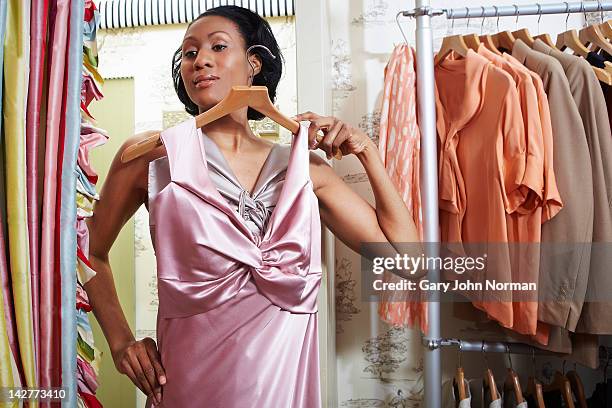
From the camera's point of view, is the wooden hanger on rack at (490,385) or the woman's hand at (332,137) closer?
the woman's hand at (332,137)

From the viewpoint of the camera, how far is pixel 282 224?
964 mm

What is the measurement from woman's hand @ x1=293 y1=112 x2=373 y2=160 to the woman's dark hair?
4.3 inches

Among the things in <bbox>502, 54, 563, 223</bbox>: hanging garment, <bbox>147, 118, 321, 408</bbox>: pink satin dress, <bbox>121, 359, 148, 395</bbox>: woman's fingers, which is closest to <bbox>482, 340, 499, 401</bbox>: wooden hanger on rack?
<bbox>502, 54, 563, 223</bbox>: hanging garment

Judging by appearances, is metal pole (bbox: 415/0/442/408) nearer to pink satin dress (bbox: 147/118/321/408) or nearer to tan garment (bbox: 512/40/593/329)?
tan garment (bbox: 512/40/593/329)

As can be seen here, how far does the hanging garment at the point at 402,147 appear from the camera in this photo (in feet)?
4.52

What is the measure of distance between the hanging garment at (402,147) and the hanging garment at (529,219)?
22cm

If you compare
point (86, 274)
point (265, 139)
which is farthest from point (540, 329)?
point (86, 274)

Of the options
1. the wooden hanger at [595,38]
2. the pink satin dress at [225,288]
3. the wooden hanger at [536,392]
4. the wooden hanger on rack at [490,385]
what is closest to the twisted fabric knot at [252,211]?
the pink satin dress at [225,288]

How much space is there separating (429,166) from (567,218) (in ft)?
1.07

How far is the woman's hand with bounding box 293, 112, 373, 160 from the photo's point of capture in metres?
1.05

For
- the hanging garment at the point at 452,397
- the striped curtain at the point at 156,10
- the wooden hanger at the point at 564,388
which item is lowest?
the hanging garment at the point at 452,397

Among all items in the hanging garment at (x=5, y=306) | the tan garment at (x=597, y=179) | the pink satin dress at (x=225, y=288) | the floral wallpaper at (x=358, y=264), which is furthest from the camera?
the floral wallpaper at (x=358, y=264)

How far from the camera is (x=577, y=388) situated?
140 centimetres

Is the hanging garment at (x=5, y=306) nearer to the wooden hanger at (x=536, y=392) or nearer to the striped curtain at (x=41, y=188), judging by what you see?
the striped curtain at (x=41, y=188)
